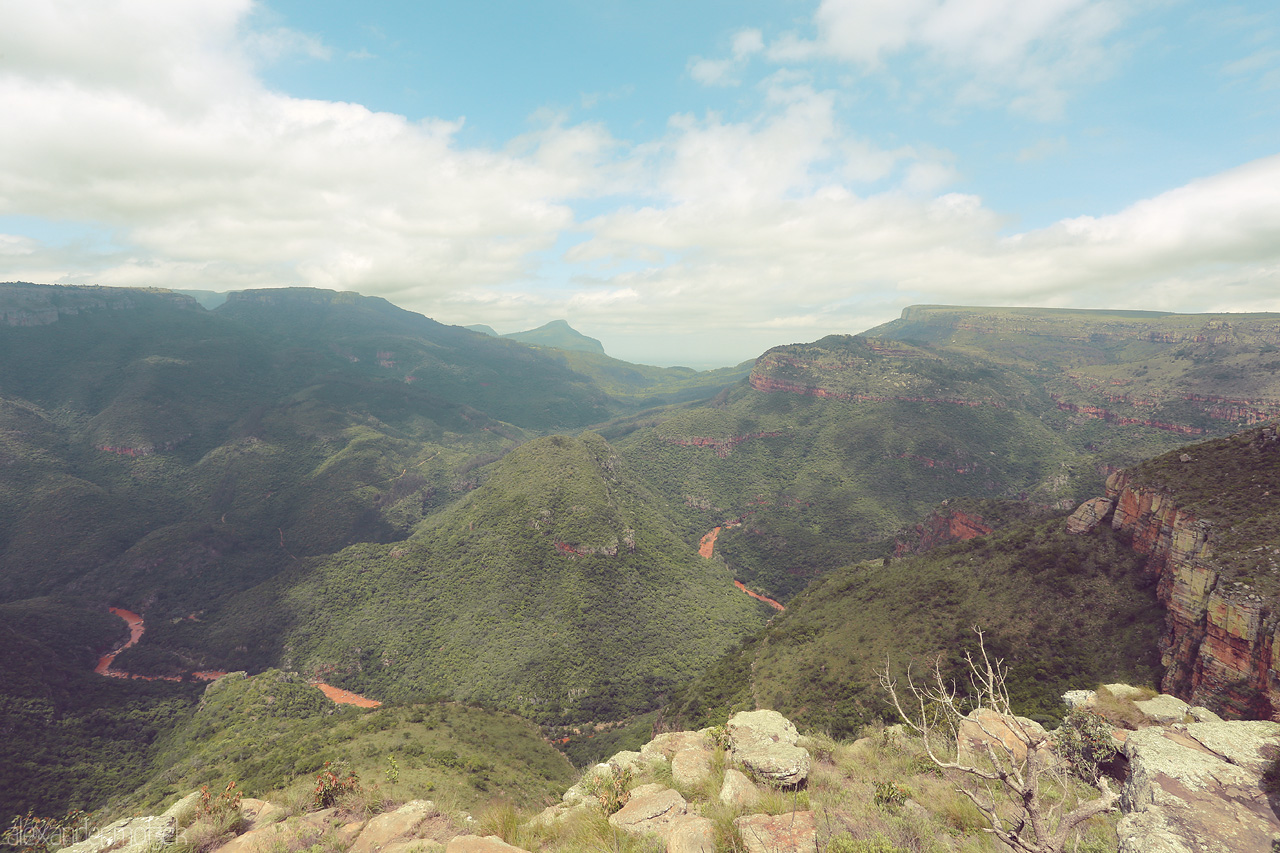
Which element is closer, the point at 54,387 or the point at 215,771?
the point at 215,771

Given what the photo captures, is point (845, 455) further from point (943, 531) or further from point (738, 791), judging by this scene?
point (738, 791)

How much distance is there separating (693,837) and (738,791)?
392 cm

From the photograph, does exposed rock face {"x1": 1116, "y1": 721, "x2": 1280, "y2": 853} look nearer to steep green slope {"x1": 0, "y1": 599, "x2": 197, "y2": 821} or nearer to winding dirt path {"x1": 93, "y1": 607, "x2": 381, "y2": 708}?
winding dirt path {"x1": 93, "y1": 607, "x2": 381, "y2": 708}

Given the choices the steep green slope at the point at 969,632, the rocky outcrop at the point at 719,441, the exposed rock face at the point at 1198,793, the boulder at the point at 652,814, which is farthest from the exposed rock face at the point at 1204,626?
the rocky outcrop at the point at 719,441

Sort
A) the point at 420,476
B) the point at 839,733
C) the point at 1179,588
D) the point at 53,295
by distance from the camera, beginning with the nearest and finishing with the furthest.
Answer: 1. the point at 1179,588
2. the point at 839,733
3. the point at 420,476
4. the point at 53,295

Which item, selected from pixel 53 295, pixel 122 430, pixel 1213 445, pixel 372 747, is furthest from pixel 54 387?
pixel 1213 445

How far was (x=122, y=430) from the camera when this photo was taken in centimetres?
13688

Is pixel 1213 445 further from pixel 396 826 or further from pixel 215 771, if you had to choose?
pixel 215 771

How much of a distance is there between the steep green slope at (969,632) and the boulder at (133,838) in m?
Result: 39.1

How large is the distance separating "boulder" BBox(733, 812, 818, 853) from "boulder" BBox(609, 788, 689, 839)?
2.57 m

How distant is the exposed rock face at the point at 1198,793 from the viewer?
9969 millimetres

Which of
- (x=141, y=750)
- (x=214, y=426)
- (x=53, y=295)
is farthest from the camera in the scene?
(x=53, y=295)

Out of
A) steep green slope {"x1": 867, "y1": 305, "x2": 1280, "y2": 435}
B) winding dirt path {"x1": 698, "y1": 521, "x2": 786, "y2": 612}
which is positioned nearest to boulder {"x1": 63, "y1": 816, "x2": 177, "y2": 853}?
winding dirt path {"x1": 698, "y1": 521, "x2": 786, "y2": 612}

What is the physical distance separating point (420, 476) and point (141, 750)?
9583 centimetres
